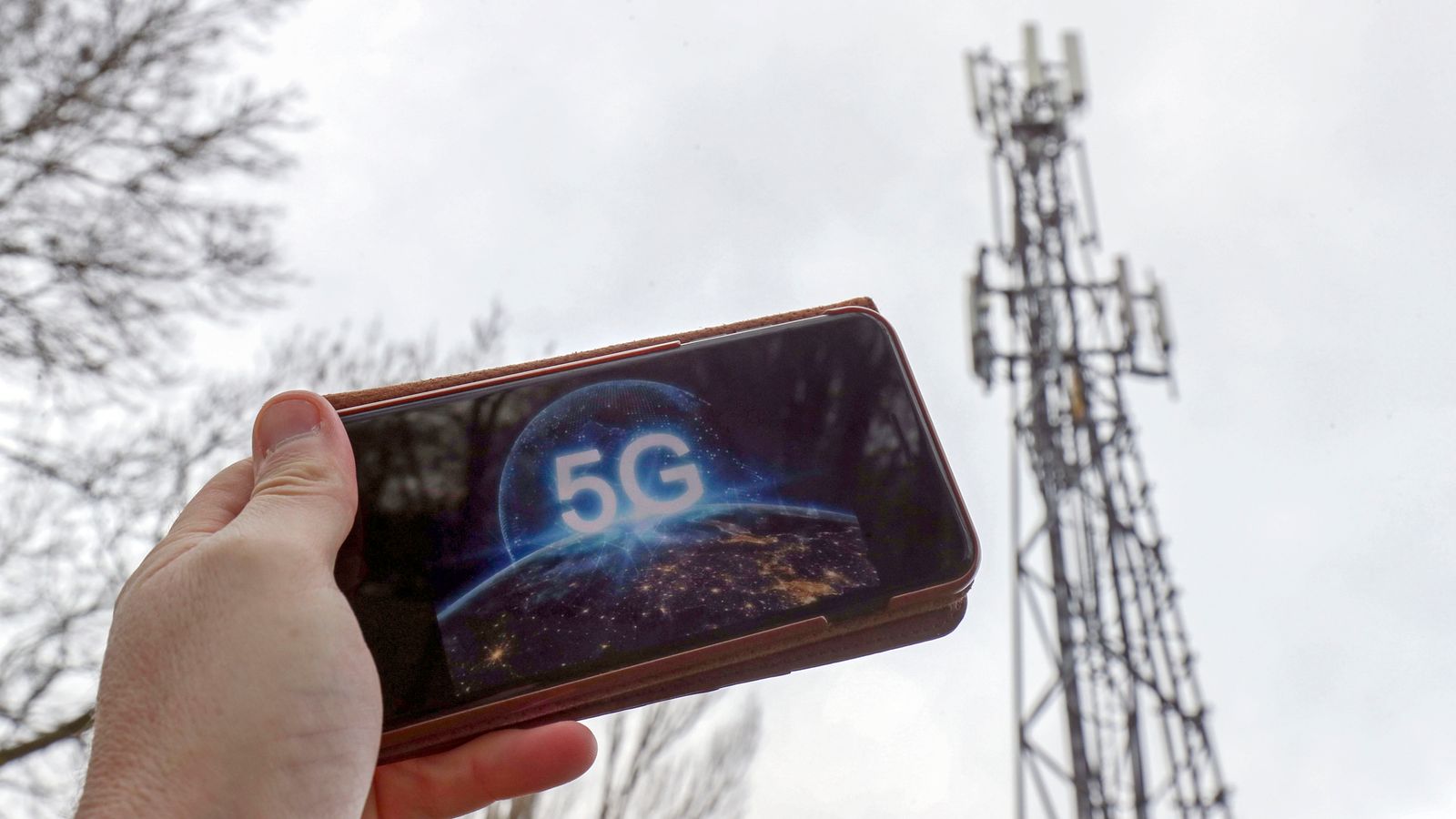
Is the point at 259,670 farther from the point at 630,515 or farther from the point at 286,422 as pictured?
the point at 630,515

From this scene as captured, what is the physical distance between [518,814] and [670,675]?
7.80 m

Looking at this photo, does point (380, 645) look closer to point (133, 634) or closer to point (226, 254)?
point (133, 634)

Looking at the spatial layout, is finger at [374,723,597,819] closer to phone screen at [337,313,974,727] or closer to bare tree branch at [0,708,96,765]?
phone screen at [337,313,974,727]

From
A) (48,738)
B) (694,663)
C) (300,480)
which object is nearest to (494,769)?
(694,663)

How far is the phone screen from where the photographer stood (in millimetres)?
1373

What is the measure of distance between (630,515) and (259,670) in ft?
1.72

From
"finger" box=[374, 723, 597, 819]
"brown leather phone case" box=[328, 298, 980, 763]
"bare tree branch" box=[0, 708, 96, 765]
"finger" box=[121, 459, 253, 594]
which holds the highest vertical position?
"finger" box=[121, 459, 253, 594]

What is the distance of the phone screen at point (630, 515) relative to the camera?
1.37 metres

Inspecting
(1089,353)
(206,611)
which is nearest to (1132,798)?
(1089,353)

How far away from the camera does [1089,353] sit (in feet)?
22.1

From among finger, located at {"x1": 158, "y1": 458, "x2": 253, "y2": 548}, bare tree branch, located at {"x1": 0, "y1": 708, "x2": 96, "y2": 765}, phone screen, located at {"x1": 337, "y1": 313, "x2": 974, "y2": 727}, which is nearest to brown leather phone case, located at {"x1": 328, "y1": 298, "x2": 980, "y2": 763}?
phone screen, located at {"x1": 337, "y1": 313, "x2": 974, "y2": 727}

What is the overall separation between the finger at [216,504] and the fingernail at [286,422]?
0.08 meters

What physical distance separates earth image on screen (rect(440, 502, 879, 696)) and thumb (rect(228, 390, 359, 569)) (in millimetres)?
212

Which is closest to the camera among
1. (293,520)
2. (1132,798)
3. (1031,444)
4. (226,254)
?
(293,520)
